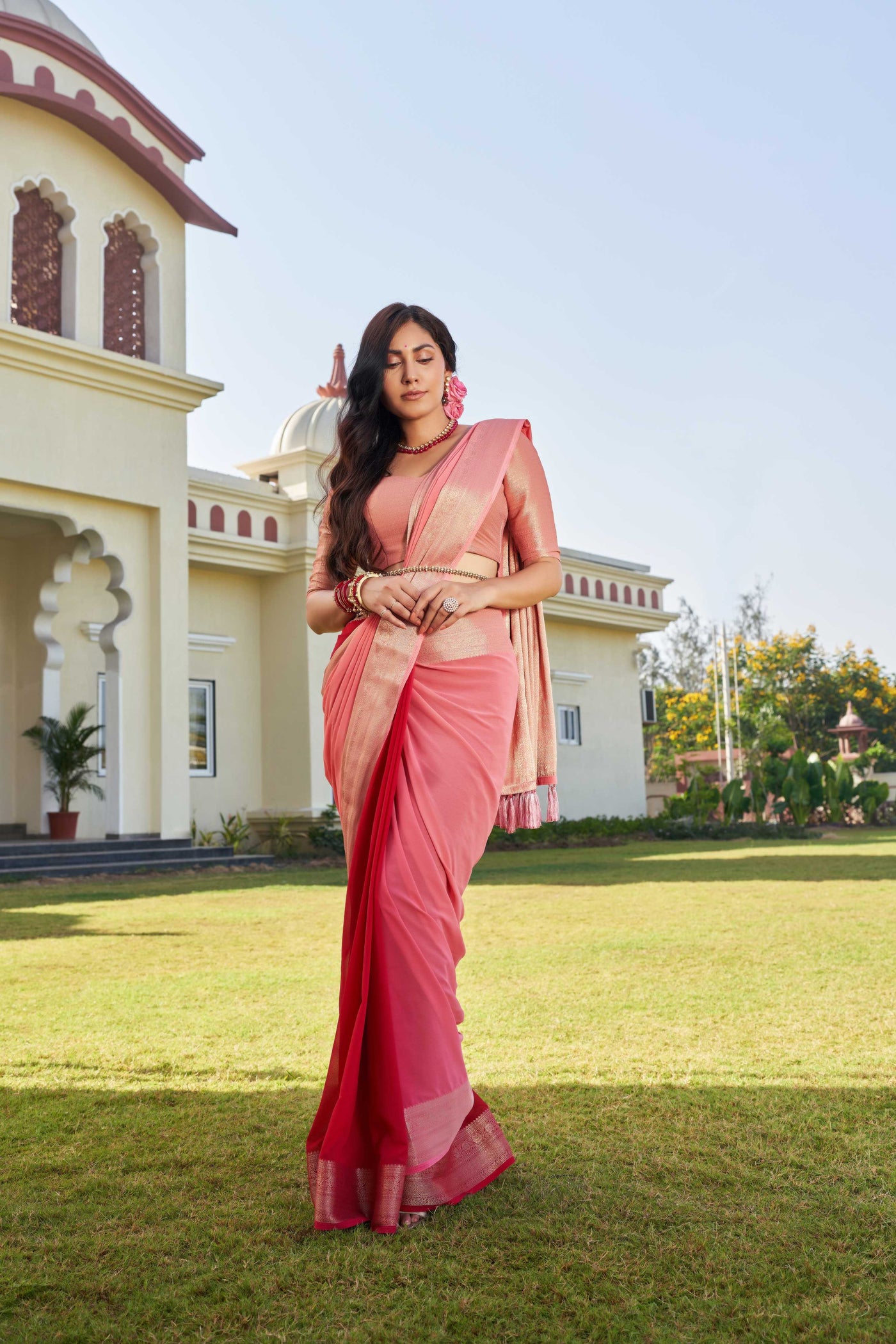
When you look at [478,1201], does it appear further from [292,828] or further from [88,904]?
[292,828]

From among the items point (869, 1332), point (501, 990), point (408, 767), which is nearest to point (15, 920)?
point (501, 990)

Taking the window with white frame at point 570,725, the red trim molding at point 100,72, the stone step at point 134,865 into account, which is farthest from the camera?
the window with white frame at point 570,725

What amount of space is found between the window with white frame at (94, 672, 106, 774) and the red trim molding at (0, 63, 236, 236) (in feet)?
17.2

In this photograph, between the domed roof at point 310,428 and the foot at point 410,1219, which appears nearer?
the foot at point 410,1219

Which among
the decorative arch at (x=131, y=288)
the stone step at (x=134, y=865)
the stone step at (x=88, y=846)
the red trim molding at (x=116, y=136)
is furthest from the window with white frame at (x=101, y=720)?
the red trim molding at (x=116, y=136)

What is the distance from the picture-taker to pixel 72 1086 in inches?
116

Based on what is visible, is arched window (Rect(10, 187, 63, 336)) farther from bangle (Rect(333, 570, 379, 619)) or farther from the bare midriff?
the bare midriff

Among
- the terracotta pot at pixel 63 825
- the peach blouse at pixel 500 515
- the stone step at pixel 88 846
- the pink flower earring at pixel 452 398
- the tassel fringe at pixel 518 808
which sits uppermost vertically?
the pink flower earring at pixel 452 398

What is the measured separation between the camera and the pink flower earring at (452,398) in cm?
257

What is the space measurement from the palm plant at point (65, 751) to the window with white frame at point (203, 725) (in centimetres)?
194

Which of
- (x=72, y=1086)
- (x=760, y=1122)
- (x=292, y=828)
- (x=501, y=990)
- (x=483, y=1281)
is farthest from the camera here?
(x=292, y=828)

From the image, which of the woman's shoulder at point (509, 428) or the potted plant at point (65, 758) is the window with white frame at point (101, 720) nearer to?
the potted plant at point (65, 758)

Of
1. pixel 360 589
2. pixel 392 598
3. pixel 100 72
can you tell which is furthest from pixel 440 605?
pixel 100 72

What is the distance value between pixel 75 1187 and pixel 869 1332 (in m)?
1.47
